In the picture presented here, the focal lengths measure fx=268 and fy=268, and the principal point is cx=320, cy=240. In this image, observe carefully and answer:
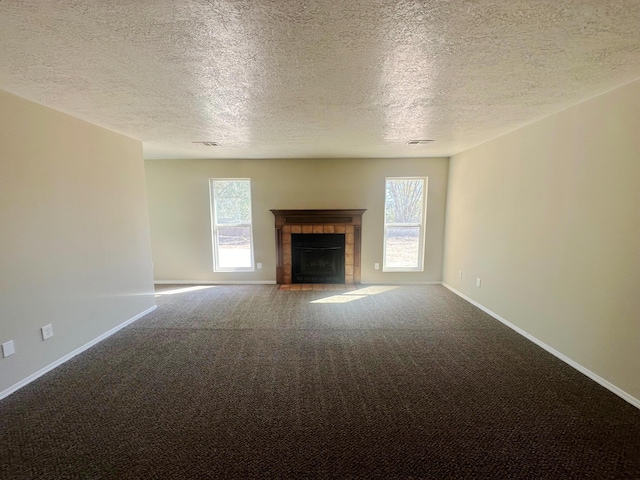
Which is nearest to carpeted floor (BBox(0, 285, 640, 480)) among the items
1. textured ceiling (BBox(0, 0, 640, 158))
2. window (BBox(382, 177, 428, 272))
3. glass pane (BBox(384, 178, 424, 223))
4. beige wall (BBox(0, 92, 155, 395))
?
beige wall (BBox(0, 92, 155, 395))

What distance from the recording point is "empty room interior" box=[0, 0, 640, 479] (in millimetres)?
1358

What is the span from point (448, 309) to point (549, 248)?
1.49 m

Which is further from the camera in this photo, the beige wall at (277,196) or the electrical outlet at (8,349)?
the beige wall at (277,196)

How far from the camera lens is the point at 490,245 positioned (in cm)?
351

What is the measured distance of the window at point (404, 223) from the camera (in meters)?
4.88

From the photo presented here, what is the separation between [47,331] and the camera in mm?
2266

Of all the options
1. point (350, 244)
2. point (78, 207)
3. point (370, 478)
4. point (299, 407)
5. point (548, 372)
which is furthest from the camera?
point (350, 244)

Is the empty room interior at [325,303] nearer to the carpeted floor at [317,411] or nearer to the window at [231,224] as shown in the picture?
the carpeted floor at [317,411]

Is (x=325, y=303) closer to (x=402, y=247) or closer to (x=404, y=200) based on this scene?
(x=402, y=247)

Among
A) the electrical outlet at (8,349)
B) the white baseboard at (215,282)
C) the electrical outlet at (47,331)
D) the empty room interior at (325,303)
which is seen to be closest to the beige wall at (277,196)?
the white baseboard at (215,282)

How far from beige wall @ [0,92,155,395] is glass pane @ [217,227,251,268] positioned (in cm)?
177

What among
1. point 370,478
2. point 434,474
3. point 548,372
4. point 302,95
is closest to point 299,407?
point 370,478

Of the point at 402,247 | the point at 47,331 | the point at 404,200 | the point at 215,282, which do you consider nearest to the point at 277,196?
the point at 215,282

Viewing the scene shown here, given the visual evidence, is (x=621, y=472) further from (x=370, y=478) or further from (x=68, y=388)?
(x=68, y=388)
